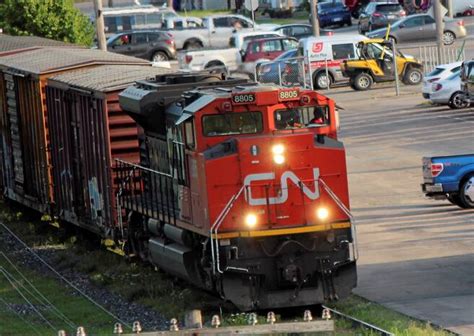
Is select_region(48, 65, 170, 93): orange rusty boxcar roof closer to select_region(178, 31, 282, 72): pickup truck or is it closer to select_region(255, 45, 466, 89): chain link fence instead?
select_region(255, 45, 466, 89): chain link fence

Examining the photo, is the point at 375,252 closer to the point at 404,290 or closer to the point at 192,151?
the point at 404,290

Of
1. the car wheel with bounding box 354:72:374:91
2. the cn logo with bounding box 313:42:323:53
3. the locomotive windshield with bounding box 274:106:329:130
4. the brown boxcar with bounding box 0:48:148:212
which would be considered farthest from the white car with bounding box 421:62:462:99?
the locomotive windshield with bounding box 274:106:329:130

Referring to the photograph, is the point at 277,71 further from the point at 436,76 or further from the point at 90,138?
the point at 90,138

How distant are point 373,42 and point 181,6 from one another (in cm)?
5391

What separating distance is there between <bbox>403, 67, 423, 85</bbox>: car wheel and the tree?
1262 centimetres

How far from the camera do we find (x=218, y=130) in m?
18.6

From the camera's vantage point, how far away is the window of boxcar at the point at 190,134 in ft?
61.2

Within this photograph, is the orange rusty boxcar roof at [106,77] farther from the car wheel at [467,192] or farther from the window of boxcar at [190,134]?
the car wheel at [467,192]

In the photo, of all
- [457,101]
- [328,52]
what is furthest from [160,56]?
[457,101]

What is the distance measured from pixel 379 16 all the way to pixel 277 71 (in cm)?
2449

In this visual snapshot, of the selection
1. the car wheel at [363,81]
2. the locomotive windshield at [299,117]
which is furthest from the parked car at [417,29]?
the locomotive windshield at [299,117]

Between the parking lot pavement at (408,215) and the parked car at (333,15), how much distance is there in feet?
109

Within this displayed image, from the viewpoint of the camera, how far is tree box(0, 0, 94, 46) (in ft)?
162

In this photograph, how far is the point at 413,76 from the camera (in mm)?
53875
